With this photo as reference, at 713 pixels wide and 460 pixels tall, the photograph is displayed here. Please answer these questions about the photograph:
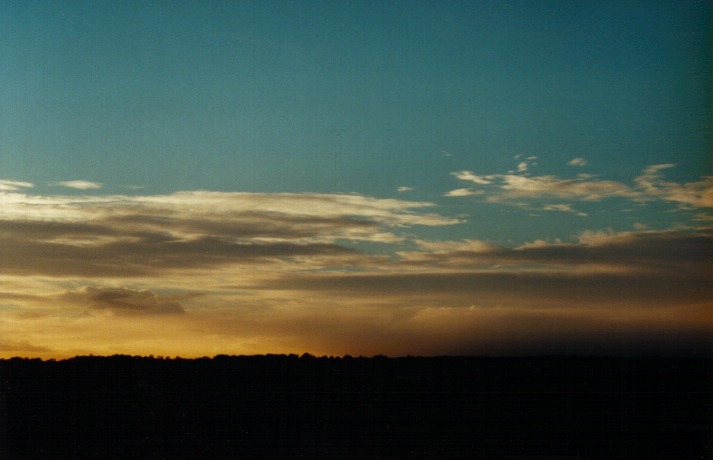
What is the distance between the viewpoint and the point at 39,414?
23.4 meters

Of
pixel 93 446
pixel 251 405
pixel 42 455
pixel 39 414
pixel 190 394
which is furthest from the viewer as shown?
pixel 190 394

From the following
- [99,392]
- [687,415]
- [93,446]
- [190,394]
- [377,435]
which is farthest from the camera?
[99,392]

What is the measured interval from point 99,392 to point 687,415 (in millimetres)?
25256

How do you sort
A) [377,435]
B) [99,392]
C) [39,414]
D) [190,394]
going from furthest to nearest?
[99,392]
[190,394]
[39,414]
[377,435]

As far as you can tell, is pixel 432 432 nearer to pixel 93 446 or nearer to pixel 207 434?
pixel 207 434

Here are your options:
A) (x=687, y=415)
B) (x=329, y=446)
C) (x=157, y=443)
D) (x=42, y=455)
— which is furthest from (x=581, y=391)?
(x=42, y=455)

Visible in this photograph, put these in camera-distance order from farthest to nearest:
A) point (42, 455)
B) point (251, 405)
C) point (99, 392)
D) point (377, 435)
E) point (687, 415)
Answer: point (99, 392)
point (251, 405)
point (687, 415)
point (377, 435)
point (42, 455)

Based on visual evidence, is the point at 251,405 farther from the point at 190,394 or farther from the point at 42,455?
the point at 42,455

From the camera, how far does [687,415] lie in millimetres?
19703

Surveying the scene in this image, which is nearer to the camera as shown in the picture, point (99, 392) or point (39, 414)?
point (39, 414)

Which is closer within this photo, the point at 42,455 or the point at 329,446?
the point at 42,455

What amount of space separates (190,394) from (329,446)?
634 inches

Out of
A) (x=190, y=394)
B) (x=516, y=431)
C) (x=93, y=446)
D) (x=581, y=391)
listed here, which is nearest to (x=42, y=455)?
(x=93, y=446)

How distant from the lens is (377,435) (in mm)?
17203
